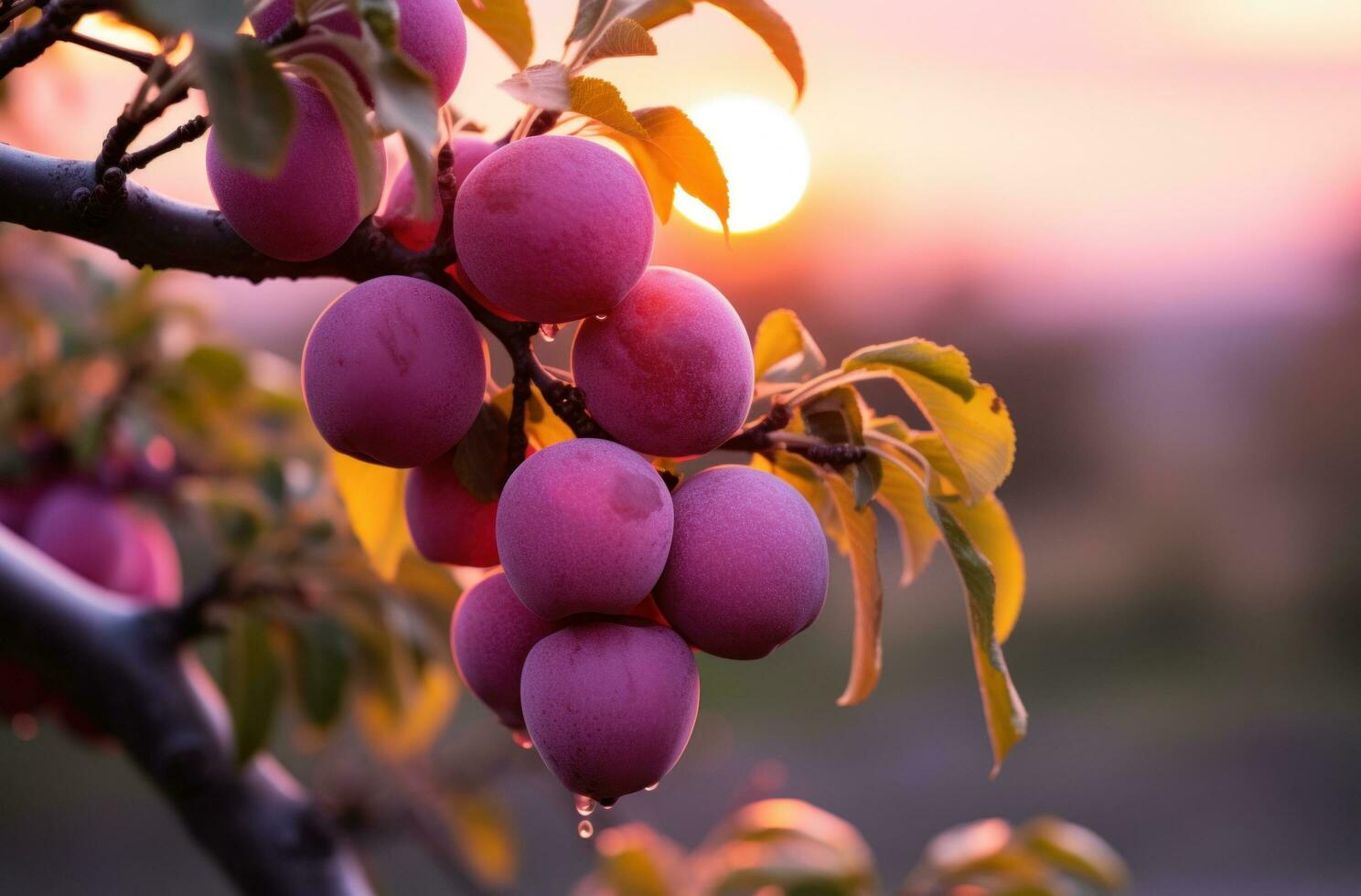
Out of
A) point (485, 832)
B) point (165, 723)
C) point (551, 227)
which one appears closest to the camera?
point (551, 227)

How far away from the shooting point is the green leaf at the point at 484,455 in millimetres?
468

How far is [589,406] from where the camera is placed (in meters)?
0.45

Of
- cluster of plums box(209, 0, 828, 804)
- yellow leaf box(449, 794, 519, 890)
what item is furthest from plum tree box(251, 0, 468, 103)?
yellow leaf box(449, 794, 519, 890)

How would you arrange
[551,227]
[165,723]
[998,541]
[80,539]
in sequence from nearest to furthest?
1. [551,227]
2. [998,541]
3. [165,723]
4. [80,539]

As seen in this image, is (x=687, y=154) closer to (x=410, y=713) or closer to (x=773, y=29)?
(x=773, y=29)

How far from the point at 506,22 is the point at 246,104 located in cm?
17

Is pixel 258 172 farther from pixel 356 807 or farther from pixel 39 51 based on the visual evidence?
pixel 356 807

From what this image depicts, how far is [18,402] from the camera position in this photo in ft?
3.43

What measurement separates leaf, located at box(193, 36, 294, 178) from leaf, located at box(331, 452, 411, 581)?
26cm

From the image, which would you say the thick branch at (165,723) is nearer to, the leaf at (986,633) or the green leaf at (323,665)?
the green leaf at (323,665)

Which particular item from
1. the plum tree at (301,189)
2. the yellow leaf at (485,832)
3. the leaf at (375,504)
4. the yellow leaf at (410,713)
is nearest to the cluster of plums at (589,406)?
the plum tree at (301,189)

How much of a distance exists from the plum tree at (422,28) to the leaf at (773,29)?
108 mm

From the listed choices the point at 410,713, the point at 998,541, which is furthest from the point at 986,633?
the point at 410,713

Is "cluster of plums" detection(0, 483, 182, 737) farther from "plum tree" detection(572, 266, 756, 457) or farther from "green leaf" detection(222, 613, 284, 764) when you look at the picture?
"plum tree" detection(572, 266, 756, 457)
